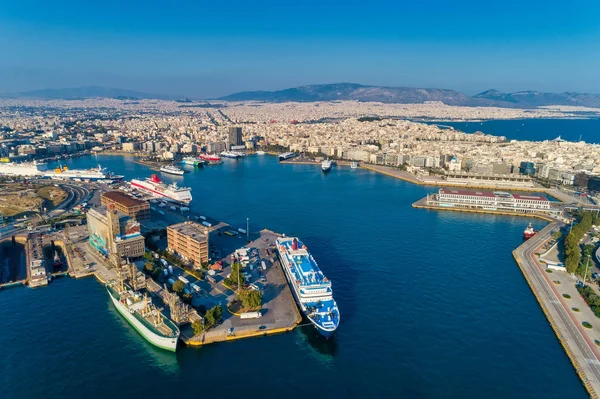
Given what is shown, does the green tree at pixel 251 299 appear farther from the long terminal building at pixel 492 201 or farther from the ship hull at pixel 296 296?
the long terminal building at pixel 492 201

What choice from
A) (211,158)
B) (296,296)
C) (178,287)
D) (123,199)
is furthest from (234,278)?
(211,158)

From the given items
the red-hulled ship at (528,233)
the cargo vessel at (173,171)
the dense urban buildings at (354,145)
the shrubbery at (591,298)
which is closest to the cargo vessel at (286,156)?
the dense urban buildings at (354,145)

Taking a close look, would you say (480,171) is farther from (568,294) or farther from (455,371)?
(455,371)

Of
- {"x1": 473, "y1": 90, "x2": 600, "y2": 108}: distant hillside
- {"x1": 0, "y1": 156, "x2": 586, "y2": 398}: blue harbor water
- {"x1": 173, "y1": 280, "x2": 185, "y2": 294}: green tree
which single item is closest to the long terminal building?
{"x1": 0, "y1": 156, "x2": 586, "y2": 398}: blue harbor water

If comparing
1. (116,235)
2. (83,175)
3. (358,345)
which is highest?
(116,235)

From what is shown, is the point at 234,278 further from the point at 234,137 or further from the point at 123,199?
the point at 234,137

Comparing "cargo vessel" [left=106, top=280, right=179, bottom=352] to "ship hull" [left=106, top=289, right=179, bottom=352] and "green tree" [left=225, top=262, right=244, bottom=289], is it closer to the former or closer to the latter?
"ship hull" [left=106, top=289, right=179, bottom=352]

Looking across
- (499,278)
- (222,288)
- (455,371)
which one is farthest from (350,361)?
(499,278)
